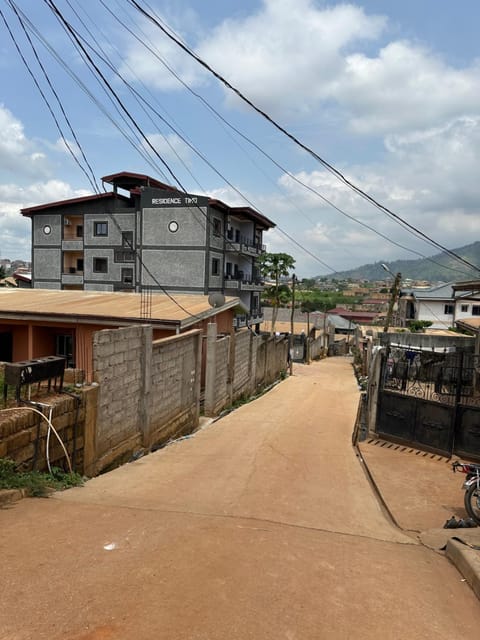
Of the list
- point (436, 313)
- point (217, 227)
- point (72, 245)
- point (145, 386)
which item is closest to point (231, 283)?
point (217, 227)

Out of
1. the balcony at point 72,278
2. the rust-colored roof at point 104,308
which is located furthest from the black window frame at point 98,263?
the rust-colored roof at point 104,308

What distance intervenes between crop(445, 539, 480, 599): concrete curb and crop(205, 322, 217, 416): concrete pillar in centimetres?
966

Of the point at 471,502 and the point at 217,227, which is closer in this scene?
the point at 471,502

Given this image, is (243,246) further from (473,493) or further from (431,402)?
(473,493)

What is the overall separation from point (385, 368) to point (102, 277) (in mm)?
31271

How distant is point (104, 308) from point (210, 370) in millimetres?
4271

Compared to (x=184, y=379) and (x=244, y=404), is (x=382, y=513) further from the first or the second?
(x=244, y=404)

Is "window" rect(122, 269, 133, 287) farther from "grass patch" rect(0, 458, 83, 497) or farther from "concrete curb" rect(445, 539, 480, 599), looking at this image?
"concrete curb" rect(445, 539, 480, 599)

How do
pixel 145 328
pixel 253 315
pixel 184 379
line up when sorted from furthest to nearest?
1. pixel 253 315
2. pixel 184 379
3. pixel 145 328

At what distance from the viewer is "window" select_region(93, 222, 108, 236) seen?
125 feet

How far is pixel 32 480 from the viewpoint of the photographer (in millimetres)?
5555

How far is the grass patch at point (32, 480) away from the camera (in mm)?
5249

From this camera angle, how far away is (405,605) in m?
3.48

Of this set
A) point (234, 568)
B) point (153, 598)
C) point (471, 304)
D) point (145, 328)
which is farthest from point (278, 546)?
point (471, 304)
